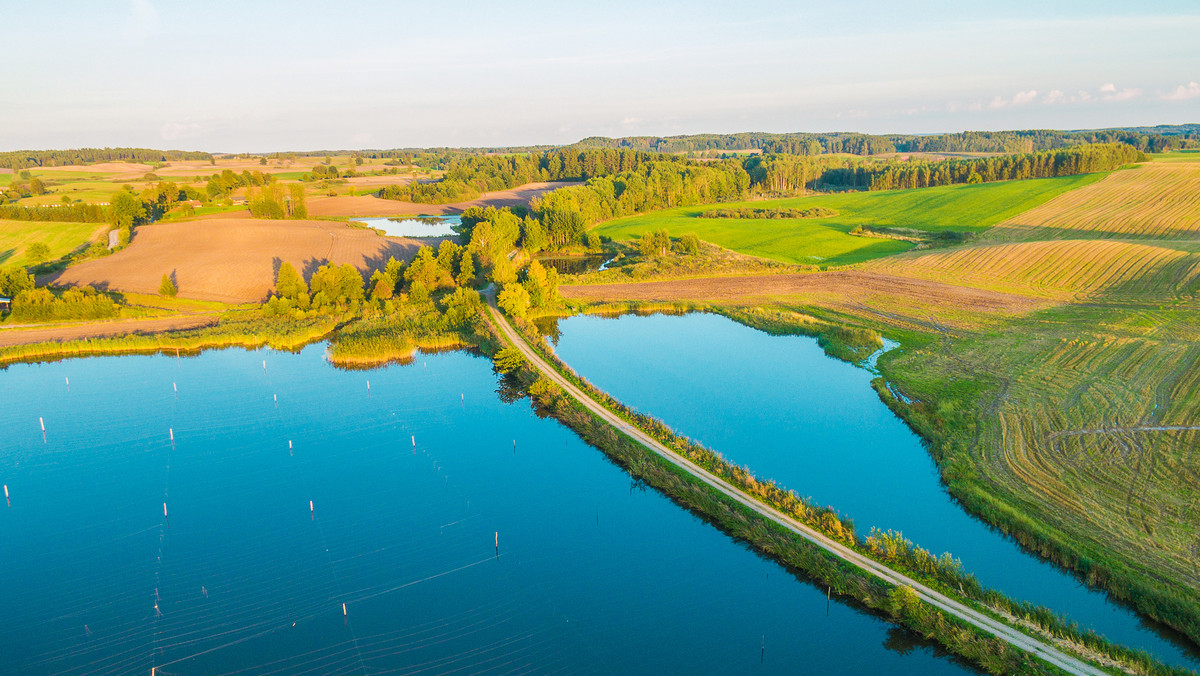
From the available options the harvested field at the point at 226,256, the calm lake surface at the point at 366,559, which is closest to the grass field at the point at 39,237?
the harvested field at the point at 226,256

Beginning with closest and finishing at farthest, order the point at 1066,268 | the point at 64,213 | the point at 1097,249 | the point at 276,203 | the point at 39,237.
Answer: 1. the point at 1066,268
2. the point at 1097,249
3. the point at 39,237
4. the point at 64,213
5. the point at 276,203

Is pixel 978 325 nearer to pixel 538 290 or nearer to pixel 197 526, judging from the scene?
pixel 538 290

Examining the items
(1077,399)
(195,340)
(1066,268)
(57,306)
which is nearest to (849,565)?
(1077,399)

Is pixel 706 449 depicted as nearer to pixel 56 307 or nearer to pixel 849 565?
pixel 849 565

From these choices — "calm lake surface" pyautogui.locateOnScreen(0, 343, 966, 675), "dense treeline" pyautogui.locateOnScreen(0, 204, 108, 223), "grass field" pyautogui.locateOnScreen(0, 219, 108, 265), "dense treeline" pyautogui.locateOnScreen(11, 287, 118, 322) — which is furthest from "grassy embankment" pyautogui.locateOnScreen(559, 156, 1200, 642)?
"dense treeline" pyautogui.locateOnScreen(0, 204, 108, 223)

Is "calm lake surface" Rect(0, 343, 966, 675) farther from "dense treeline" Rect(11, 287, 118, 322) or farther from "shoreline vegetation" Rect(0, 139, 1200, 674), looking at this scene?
"dense treeline" Rect(11, 287, 118, 322)

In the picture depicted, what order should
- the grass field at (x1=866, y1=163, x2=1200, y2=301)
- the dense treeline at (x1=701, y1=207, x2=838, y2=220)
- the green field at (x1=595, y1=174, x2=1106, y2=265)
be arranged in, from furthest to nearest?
the dense treeline at (x1=701, y1=207, x2=838, y2=220) < the green field at (x1=595, y1=174, x2=1106, y2=265) < the grass field at (x1=866, y1=163, x2=1200, y2=301)
